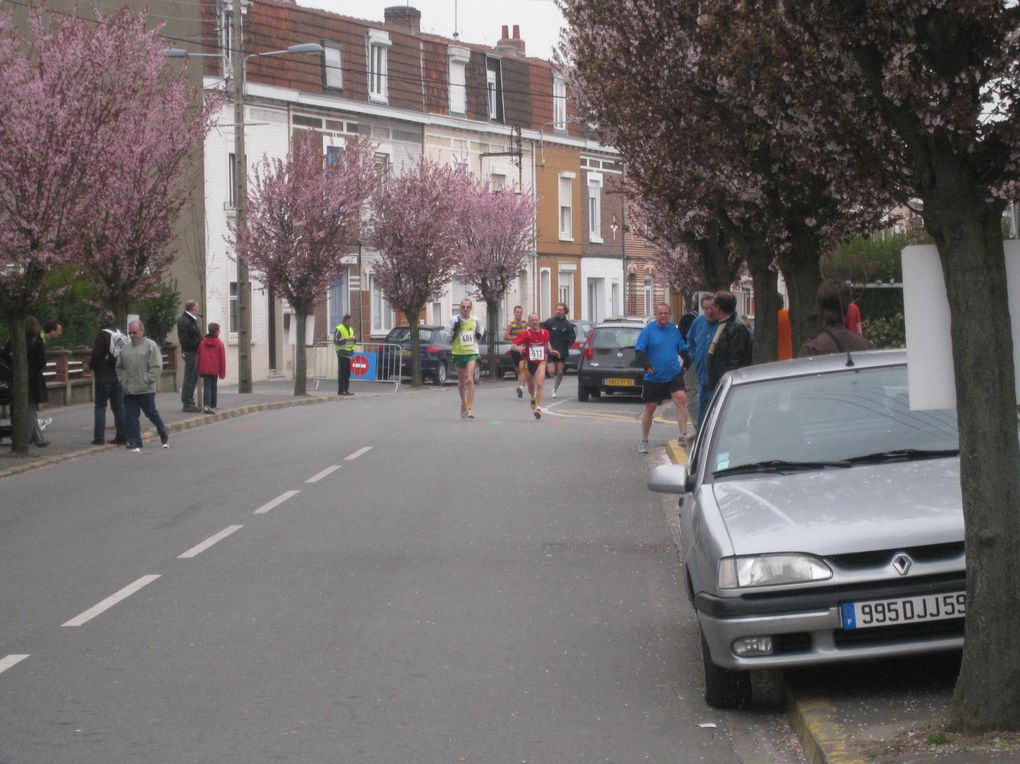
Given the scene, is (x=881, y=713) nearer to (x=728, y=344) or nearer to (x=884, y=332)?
(x=728, y=344)

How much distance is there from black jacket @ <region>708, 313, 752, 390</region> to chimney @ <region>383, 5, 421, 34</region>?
43486 mm

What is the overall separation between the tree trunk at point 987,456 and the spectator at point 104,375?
60.9ft

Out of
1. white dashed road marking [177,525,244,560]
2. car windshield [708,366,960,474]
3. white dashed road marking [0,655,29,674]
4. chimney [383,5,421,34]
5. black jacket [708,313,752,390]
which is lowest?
white dashed road marking [0,655,29,674]

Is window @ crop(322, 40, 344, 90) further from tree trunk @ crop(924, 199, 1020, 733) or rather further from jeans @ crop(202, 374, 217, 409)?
tree trunk @ crop(924, 199, 1020, 733)

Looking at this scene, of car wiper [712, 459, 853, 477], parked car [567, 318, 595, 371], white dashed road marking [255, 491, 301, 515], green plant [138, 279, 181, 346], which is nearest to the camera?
car wiper [712, 459, 853, 477]

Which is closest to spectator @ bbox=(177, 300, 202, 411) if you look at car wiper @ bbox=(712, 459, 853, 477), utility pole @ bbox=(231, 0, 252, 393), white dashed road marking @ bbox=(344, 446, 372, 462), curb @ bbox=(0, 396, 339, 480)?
curb @ bbox=(0, 396, 339, 480)

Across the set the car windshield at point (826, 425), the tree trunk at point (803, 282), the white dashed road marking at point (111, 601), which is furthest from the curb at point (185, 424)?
the car windshield at point (826, 425)

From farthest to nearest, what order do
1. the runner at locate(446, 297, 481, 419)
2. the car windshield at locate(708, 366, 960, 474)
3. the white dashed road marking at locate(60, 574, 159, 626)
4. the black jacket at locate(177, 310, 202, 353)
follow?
the black jacket at locate(177, 310, 202, 353)
the runner at locate(446, 297, 481, 419)
the white dashed road marking at locate(60, 574, 159, 626)
the car windshield at locate(708, 366, 960, 474)

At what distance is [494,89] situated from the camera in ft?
198

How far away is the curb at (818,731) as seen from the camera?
5949 mm

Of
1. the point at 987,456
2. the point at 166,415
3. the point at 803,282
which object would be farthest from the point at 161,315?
the point at 987,456

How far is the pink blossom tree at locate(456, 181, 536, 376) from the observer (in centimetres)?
5184

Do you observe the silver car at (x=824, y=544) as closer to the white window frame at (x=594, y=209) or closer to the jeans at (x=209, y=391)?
the jeans at (x=209, y=391)

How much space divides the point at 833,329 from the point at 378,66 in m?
43.3
